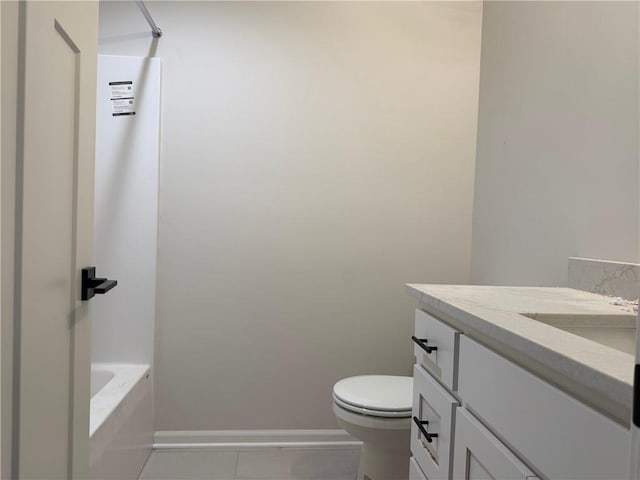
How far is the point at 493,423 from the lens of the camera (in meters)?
0.79

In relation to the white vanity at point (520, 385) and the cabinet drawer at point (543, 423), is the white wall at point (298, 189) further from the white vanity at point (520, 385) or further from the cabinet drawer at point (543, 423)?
the cabinet drawer at point (543, 423)

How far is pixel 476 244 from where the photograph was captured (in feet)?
7.16

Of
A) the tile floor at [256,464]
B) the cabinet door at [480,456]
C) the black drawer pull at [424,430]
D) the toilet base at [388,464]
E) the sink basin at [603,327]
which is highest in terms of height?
the sink basin at [603,327]

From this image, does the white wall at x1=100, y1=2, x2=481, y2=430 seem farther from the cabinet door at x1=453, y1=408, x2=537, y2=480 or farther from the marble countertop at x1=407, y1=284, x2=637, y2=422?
the cabinet door at x1=453, y1=408, x2=537, y2=480

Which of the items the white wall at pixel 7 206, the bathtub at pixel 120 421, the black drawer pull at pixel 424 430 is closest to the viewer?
the white wall at pixel 7 206

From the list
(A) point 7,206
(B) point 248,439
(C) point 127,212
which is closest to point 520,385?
(A) point 7,206

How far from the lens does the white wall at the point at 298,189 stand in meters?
2.11

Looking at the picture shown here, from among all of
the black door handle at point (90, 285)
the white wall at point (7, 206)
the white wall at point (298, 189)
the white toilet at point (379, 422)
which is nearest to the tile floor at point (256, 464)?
the white wall at point (298, 189)

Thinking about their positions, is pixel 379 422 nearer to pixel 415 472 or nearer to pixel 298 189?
pixel 415 472

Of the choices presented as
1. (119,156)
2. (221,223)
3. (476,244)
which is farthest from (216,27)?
(476,244)

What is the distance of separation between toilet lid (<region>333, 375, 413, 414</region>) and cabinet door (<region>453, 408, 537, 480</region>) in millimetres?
649

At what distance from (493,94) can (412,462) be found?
1667 millimetres

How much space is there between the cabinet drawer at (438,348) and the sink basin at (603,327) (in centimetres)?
19

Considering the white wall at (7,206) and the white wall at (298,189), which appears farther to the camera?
the white wall at (298,189)
